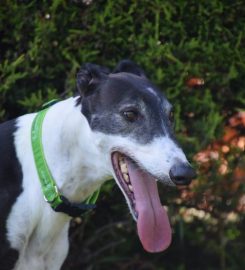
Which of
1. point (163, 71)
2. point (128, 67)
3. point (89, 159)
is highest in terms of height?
point (128, 67)

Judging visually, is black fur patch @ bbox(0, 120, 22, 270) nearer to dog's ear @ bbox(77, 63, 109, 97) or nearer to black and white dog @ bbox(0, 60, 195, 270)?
black and white dog @ bbox(0, 60, 195, 270)

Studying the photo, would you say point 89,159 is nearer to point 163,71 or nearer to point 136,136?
point 136,136

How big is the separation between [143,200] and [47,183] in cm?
49

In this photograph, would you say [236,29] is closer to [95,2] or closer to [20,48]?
[95,2]

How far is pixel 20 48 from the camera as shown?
493cm

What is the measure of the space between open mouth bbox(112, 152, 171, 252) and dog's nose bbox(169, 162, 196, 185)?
228 millimetres

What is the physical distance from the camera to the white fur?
3.70 m

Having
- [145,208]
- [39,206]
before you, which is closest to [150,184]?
[145,208]

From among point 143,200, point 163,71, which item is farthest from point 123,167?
point 163,71

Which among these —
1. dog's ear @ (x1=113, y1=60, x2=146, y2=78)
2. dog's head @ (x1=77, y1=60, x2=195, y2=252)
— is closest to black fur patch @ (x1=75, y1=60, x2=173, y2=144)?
dog's head @ (x1=77, y1=60, x2=195, y2=252)

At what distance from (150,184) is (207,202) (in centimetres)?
161

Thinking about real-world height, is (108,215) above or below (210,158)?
below

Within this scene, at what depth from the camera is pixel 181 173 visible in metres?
3.23

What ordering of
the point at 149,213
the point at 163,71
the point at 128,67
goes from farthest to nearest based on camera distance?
the point at 163,71 < the point at 128,67 < the point at 149,213
